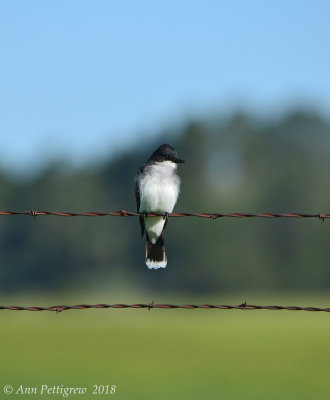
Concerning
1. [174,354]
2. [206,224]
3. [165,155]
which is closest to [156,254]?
[165,155]

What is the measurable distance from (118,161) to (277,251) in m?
16.8

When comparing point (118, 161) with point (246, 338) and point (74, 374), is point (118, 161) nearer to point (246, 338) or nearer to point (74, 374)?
point (246, 338)

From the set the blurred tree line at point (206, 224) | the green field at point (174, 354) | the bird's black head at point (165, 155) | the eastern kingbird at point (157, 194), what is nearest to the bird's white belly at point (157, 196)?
the eastern kingbird at point (157, 194)

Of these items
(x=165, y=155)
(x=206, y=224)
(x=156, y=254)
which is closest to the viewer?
(x=156, y=254)

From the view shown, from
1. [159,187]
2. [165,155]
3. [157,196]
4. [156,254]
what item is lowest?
[156,254]

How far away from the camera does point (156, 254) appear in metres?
12.0

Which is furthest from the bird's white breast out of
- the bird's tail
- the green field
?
the green field

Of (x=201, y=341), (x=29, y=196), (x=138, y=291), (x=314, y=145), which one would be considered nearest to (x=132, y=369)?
(x=201, y=341)

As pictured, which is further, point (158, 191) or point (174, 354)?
point (174, 354)

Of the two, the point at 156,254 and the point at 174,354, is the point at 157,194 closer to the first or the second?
the point at 156,254

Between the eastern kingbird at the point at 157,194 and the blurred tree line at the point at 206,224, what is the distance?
71021mm

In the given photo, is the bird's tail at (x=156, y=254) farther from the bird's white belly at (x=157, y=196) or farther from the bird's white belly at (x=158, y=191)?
the bird's white belly at (x=157, y=196)

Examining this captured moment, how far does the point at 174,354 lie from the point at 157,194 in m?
21.9

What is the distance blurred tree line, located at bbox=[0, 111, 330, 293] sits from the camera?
288 feet
